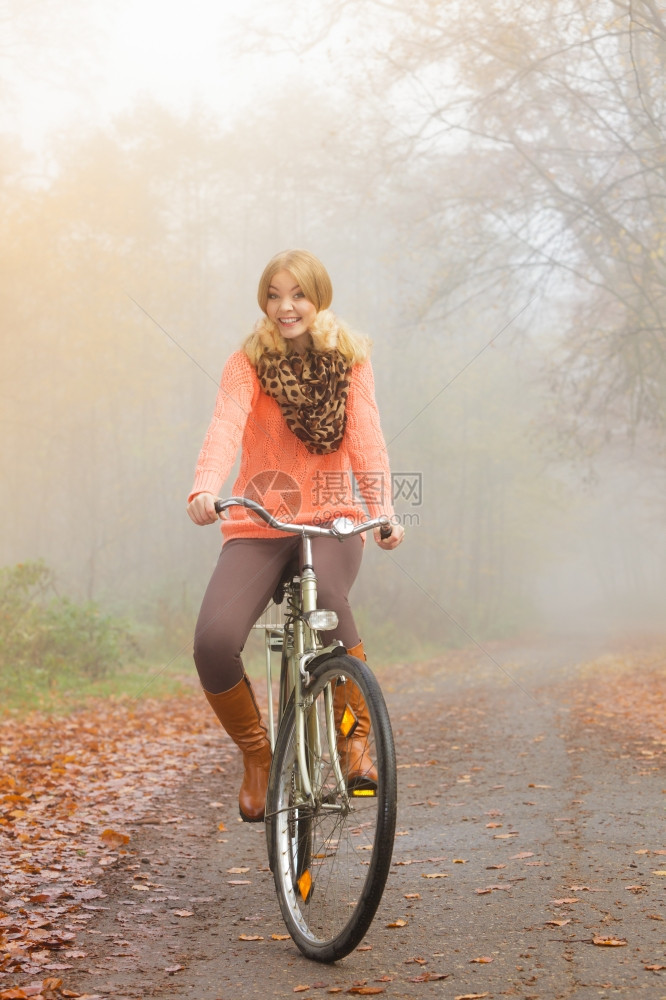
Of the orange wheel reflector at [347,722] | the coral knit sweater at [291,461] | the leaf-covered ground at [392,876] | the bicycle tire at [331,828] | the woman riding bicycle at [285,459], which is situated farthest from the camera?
the coral knit sweater at [291,461]

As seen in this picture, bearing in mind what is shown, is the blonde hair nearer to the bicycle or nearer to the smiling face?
the smiling face

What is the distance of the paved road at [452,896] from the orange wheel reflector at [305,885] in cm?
18

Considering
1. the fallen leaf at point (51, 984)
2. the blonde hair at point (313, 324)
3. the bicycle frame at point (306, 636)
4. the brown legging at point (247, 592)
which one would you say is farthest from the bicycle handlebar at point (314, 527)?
the fallen leaf at point (51, 984)

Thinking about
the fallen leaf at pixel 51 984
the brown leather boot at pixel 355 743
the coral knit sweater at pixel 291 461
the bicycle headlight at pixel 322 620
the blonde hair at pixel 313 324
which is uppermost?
the blonde hair at pixel 313 324

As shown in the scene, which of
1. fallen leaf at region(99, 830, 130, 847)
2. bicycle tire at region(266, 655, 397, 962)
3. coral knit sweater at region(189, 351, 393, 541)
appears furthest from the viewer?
fallen leaf at region(99, 830, 130, 847)

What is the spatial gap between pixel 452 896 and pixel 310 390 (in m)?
1.89

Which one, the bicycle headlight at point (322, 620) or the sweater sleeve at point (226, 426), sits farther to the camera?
the sweater sleeve at point (226, 426)

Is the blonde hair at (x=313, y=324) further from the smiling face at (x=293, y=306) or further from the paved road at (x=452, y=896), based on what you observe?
the paved road at (x=452, y=896)

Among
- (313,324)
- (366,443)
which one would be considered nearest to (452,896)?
(366,443)

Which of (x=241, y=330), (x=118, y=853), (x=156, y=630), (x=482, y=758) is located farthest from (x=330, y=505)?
(x=241, y=330)

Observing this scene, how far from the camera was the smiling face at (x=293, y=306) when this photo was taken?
12.6 ft

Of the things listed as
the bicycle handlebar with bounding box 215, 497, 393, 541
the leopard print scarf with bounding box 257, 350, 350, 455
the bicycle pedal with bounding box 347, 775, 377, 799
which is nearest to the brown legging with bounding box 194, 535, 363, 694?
the bicycle handlebar with bounding box 215, 497, 393, 541

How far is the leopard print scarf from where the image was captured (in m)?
3.82

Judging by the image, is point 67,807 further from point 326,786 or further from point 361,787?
point 361,787
